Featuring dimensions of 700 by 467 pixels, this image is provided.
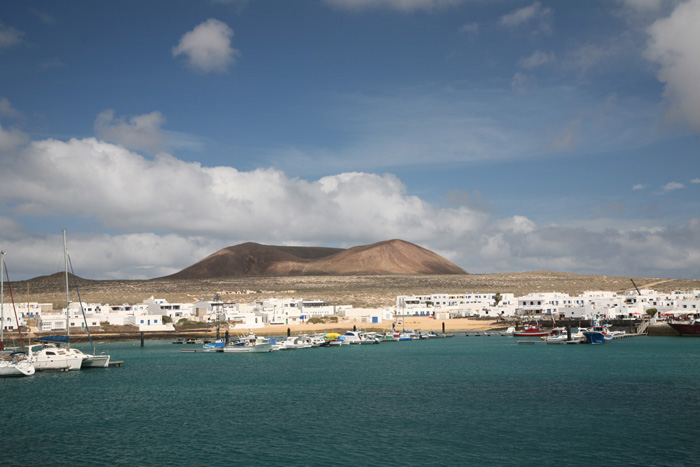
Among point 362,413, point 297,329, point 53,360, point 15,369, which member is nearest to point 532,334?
point 297,329

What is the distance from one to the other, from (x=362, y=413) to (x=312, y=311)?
95.1 m

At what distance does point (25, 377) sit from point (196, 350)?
1104 inches

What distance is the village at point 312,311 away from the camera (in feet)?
380

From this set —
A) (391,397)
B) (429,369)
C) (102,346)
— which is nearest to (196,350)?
(102,346)

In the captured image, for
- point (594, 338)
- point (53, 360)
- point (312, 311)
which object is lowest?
point (594, 338)

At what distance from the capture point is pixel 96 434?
34.5 m

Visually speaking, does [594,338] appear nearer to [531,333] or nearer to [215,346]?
[531,333]

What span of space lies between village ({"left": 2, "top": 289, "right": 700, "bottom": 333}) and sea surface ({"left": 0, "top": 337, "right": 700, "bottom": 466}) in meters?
51.0

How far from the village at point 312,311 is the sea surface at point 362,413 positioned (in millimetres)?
50965

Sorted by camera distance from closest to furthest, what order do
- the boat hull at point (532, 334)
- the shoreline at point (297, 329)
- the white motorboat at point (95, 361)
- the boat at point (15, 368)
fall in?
the boat at point (15, 368), the white motorboat at point (95, 361), the shoreline at point (297, 329), the boat hull at point (532, 334)

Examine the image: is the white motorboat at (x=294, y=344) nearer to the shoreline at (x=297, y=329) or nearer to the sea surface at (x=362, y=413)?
the shoreline at (x=297, y=329)

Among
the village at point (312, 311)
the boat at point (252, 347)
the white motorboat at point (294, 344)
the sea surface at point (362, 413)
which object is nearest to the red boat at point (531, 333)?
the village at point (312, 311)

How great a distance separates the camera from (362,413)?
38.9 meters

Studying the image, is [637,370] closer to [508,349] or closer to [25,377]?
[508,349]
